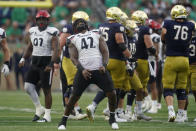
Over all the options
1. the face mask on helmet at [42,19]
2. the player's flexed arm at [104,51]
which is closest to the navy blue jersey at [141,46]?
the face mask on helmet at [42,19]

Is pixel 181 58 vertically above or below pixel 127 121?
above

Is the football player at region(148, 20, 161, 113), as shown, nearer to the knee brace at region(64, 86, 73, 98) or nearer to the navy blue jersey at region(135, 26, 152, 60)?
the navy blue jersey at region(135, 26, 152, 60)

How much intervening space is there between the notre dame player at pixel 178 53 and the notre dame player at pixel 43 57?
6.98ft

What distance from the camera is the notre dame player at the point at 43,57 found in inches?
492

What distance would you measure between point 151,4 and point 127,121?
13.2 metres

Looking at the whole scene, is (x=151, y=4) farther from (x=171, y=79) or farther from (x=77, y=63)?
(x=77, y=63)

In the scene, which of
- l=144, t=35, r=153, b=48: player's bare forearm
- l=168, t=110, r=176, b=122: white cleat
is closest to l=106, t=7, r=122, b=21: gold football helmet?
l=144, t=35, r=153, b=48: player's bare forearm

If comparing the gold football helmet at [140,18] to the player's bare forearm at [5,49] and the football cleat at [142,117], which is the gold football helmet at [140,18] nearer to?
the football cleat at [142,117]

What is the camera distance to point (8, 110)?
15578mm

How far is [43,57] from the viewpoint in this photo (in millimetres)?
12633

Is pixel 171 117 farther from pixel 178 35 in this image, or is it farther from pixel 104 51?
pixel 104 51

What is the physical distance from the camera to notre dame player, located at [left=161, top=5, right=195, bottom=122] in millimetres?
A: 12562

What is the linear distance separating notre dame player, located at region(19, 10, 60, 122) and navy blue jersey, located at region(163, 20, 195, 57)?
215cm

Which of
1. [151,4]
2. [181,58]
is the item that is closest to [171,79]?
[181,58]
